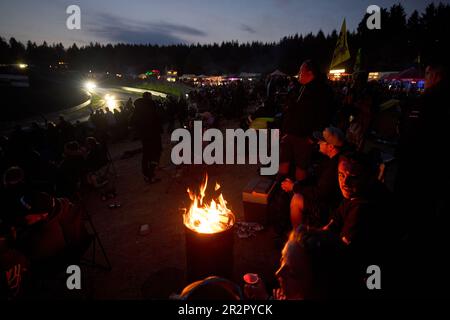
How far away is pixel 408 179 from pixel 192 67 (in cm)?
9716

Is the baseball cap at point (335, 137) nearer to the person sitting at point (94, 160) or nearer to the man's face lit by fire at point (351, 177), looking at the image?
the man's face lit by fire at point (351, 177)

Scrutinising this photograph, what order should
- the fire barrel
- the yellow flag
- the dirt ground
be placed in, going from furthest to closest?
the yellow flag
the dirt ground
the fire barrel

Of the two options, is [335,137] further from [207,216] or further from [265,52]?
[265,52]

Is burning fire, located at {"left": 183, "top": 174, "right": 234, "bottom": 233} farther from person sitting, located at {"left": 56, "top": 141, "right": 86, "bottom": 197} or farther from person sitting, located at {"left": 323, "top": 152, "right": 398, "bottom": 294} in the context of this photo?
person sitting, located at {"left": 56, "top": 141, "right": 86, "bottom": 197}

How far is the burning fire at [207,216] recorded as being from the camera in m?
3.13

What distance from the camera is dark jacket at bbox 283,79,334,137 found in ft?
16.0

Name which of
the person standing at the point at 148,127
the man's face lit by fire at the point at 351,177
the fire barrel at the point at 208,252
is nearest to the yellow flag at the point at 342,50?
the person standing at the point at 148,127

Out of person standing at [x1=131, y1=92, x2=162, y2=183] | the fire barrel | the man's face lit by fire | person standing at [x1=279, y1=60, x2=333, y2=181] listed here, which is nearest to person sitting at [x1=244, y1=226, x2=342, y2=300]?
the man's face lit by fire

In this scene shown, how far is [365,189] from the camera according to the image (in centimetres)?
258

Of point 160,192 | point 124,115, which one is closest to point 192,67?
point 124,115

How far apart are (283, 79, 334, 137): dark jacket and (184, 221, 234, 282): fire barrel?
9.19 ft

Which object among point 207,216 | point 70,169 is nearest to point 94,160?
point 70,169

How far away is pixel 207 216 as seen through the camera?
3.35m
